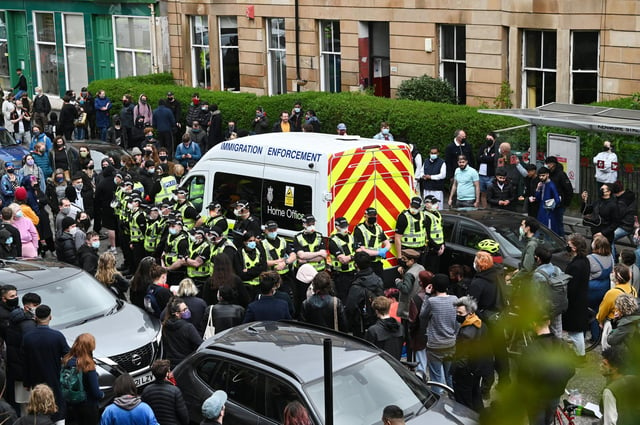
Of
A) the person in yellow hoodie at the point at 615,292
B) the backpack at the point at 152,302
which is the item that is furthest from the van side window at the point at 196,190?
the person in yellow hoodie at the point at 615,292

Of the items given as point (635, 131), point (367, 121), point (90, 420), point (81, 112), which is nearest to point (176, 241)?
point (90, 420)

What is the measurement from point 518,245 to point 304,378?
593 centimetres

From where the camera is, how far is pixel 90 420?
8688 millimetres

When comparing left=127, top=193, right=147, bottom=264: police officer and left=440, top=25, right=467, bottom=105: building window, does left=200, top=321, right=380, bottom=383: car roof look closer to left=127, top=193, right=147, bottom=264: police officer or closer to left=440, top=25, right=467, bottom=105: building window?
left=127, top=193, right=147, bottom=264: police officer

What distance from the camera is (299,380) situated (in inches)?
295

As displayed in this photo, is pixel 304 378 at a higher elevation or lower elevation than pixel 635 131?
lower

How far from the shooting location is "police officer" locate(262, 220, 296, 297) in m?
11.8

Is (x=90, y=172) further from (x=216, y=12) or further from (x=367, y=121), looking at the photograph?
(x=216, y=12)

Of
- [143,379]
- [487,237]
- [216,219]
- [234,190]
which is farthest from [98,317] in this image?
[487,237]

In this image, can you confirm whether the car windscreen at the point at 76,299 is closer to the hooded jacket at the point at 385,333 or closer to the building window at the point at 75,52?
the hooded jacket at the point at 385,333

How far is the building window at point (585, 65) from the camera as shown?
22422 mm

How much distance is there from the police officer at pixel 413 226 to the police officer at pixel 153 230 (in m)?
3.42

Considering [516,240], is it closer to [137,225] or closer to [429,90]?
[137,225]

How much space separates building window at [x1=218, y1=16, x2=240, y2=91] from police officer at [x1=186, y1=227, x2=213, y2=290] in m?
20.6
